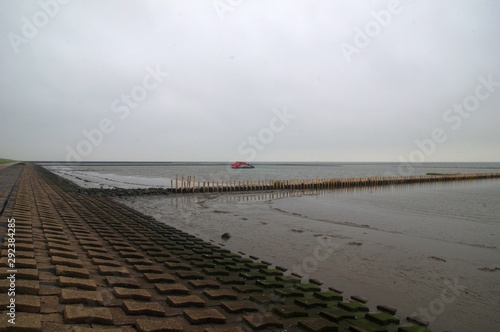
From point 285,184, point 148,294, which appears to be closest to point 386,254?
point 148,294

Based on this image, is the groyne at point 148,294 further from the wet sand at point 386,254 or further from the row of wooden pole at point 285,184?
the row of wooden pole at point 285,184

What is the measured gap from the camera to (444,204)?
28.6m

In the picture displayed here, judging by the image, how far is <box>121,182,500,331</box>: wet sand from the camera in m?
7.70

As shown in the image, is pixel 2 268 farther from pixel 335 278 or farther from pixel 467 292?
pixel 467 292

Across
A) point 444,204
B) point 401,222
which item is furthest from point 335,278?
point 444,204

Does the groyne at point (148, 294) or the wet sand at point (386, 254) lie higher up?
the groyne at point (148, 294)

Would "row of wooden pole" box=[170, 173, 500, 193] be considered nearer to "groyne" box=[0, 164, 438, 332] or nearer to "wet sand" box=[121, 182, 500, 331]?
"wet sand" box=[121, 182, 500, 331]

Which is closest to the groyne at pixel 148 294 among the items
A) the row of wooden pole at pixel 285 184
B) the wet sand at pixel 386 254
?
the wet sand at pixel 386 254

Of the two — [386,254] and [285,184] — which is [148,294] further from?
[285,184]

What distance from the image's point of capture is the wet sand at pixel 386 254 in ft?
25.2

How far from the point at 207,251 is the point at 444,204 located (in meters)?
26.0

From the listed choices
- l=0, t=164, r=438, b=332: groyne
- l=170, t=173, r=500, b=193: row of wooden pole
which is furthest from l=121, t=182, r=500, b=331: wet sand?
l=170, t=173, r=500, b=193: row of wooden pole

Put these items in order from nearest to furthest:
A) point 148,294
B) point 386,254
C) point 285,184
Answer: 1. point 148,294
2. point 386,254
3. point 285,184

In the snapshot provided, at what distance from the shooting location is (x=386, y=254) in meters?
12.1
